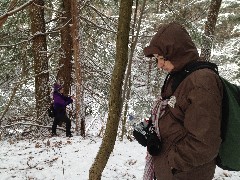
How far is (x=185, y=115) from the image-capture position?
7.21 feet

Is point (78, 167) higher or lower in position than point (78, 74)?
lower

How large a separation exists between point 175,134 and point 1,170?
4.91 metres

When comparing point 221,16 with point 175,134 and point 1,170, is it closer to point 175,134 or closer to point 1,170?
point 1,170

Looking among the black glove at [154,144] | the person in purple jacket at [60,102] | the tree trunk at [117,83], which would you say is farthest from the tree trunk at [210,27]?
the black glove at [154,144]

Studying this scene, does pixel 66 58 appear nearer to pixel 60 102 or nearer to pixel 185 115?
pixel 60 102

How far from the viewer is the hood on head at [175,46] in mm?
2312

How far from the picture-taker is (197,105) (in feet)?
6.89

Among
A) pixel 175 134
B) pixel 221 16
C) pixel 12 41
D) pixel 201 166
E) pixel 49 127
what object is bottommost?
pixel 49 127

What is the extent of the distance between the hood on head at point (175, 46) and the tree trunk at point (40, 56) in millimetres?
8693

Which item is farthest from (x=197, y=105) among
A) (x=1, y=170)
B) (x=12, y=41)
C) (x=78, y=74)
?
(x=12, y=41)

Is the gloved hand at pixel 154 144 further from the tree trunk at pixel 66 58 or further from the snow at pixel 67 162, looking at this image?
the tree trunk at pixel 66 58

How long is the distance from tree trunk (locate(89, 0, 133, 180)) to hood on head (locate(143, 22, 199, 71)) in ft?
2.56

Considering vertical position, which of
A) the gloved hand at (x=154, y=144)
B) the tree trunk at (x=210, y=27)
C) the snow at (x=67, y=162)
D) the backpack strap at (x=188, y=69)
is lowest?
the snow at (x=67, y=162)

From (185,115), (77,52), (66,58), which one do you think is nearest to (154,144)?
(185,115)
